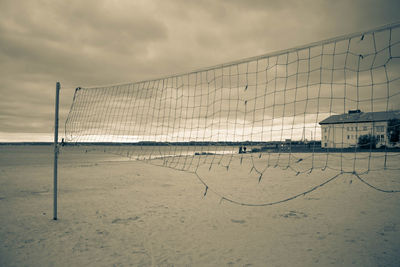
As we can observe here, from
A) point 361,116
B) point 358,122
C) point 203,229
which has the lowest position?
point 203,229

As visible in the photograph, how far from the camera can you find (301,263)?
3.09 m

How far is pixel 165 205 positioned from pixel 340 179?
19.5 feet

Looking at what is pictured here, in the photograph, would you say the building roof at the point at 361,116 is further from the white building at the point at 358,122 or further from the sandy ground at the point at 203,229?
the sandy ground at the point at 203,229

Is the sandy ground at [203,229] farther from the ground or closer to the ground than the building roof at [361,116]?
closer to the ground

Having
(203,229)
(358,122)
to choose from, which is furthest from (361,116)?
(203,229)

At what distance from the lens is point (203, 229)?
4301mm

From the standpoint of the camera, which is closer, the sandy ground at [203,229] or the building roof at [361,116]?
Result: the sandy ground at [203,229]

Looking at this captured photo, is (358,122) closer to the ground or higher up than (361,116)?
closer to the ground

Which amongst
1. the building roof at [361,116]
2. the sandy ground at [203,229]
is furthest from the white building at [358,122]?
the sandy ground at [203,229]

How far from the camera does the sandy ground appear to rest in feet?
10.7

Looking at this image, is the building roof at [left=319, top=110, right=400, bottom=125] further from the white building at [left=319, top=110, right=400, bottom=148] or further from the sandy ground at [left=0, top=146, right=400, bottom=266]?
the sandy ground at [left=0, top=146, right=400, bottom=266]

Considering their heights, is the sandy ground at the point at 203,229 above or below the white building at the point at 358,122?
below

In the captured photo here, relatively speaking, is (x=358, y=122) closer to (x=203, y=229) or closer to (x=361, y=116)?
(x=361, y=116)

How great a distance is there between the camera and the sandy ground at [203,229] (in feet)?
10.7
